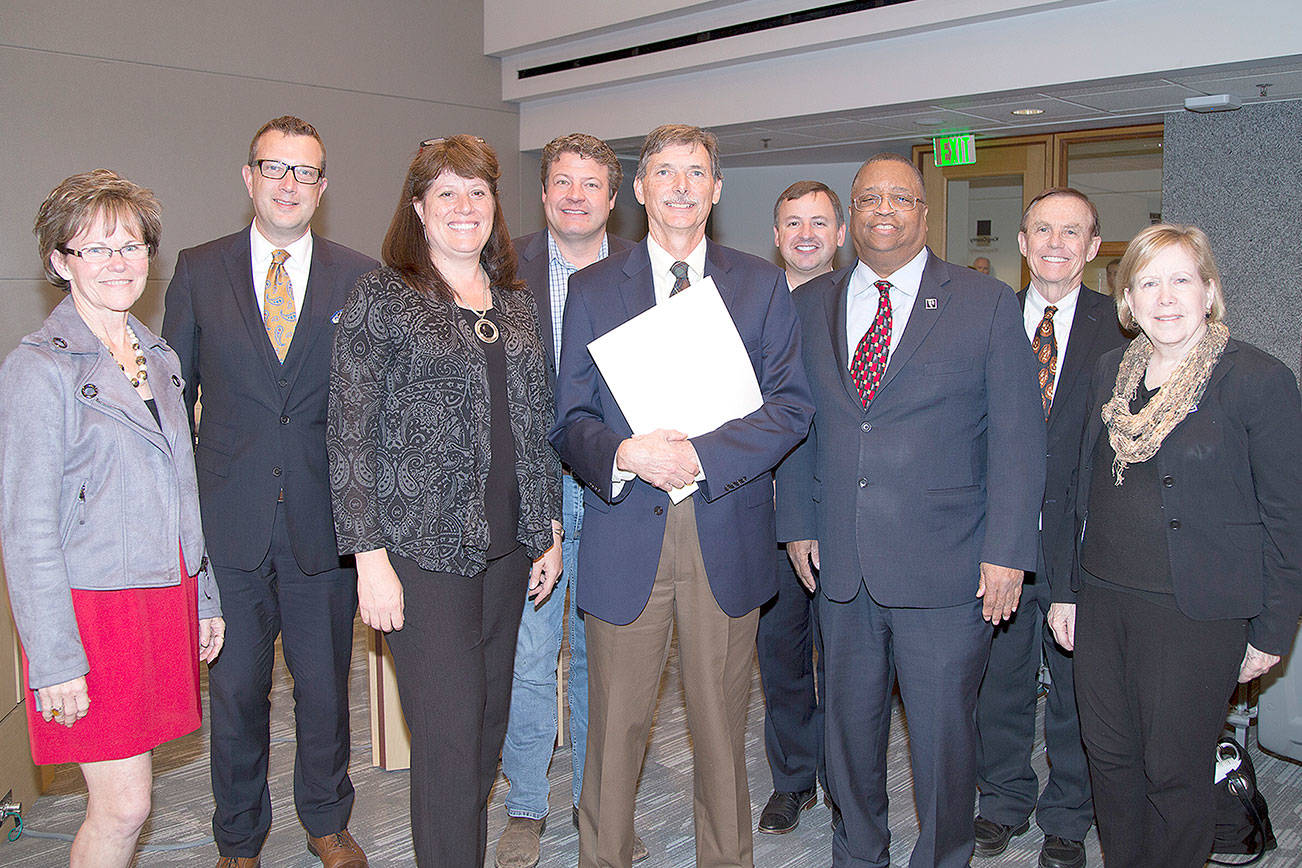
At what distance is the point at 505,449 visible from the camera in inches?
86.1

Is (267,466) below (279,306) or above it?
below

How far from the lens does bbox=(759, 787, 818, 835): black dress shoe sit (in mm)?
2996

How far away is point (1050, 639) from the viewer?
295 cm

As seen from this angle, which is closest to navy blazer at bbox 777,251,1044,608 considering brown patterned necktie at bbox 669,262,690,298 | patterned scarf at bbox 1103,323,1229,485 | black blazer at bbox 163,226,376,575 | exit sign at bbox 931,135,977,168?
patterned scarf at bbox 1103,323,1229,485

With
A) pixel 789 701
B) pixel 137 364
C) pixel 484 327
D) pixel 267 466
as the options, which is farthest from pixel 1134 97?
pixel 137 364

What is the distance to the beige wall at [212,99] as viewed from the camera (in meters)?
5.95

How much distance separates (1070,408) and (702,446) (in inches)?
50.0

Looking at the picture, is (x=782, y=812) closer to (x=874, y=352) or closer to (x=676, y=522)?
(x=676, y=522)

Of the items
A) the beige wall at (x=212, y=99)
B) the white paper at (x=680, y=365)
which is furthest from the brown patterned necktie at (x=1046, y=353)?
the beige wall at (x=212, y=99)

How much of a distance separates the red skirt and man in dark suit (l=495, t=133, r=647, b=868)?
0.99 m

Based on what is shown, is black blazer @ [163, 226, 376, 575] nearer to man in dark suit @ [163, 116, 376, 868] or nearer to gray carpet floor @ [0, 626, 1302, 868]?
man in dark suit @ [163, 116, 376, 868]

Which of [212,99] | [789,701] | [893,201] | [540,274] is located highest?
[212,99]

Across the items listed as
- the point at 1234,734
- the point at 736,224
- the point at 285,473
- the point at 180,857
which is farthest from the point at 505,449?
the point at 736,224

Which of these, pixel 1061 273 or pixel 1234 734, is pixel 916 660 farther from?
pixel 1234 734
